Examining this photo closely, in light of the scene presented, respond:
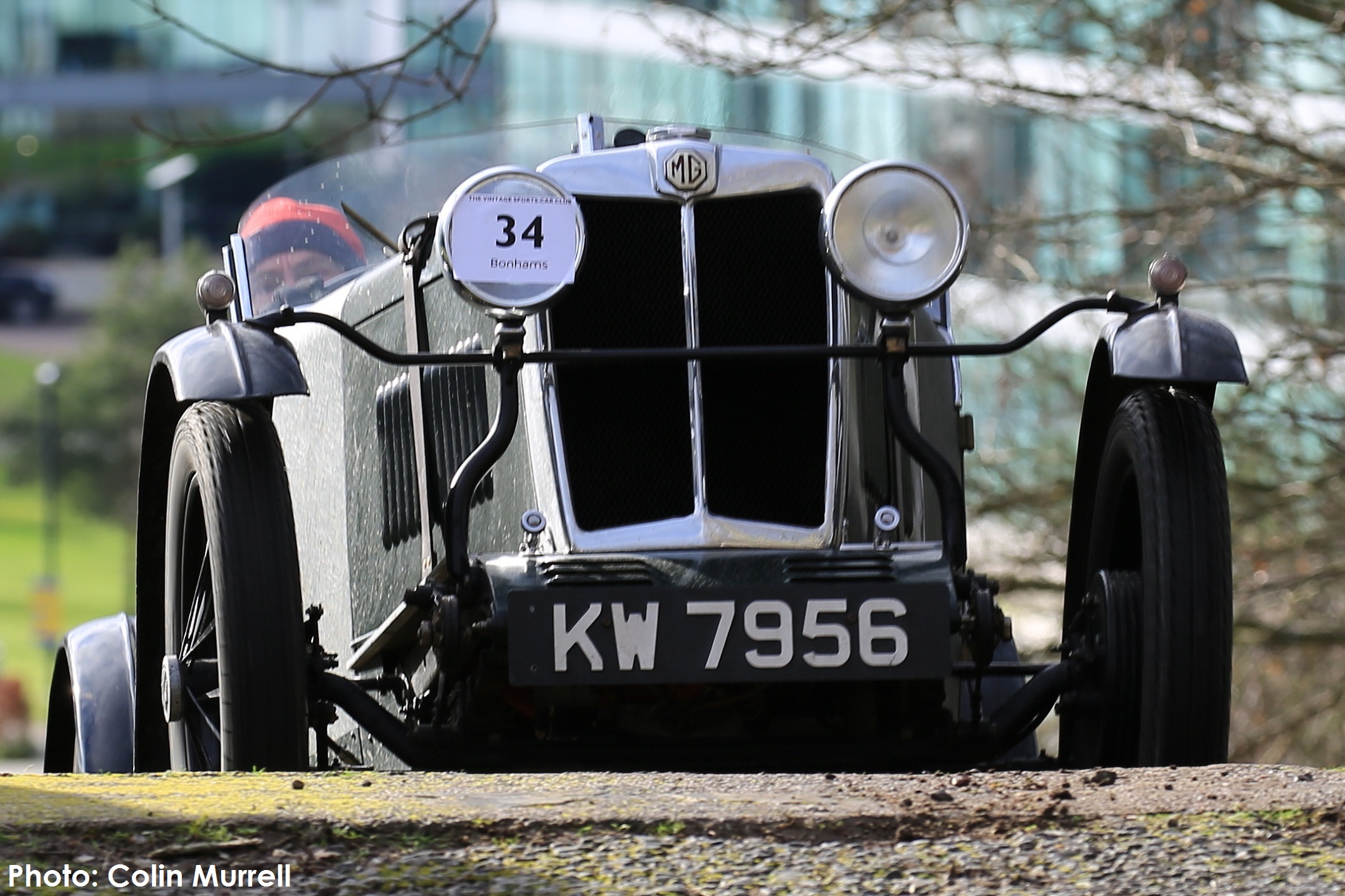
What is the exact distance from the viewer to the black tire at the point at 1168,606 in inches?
153

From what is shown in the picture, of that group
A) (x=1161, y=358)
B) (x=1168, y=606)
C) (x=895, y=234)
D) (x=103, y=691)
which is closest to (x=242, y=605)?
(x=895, y=234)

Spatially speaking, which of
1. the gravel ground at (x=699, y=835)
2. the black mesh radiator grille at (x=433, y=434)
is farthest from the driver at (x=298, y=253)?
the gravel ground at (x=699, y=835)

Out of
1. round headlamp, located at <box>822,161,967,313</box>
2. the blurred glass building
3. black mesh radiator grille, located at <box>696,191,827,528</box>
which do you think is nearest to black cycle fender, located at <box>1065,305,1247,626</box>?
round headlamp, located at <box>822,161,967,313</box>

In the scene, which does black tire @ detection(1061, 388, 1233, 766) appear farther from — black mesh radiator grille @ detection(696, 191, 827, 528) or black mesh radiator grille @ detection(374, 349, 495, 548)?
black mesh radiator grille @ detection(374, 349, 495, 548)

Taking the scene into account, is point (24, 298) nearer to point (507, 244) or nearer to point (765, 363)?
point (765, 363)

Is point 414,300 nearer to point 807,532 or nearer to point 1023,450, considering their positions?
point 807,532

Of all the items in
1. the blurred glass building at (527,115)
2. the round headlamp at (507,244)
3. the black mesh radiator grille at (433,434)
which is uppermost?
the blurred glass building at (527,115)

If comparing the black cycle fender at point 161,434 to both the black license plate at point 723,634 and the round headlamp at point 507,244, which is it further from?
the black license plate at point 723,634

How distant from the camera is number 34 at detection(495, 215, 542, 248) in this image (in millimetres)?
4039

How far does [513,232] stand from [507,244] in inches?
1.1

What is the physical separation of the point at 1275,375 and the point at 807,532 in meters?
5.17

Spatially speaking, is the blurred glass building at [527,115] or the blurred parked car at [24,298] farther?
the blurred parked car at [24,298]

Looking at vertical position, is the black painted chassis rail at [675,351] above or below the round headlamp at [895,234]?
below

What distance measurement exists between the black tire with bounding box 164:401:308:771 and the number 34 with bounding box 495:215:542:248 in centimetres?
60
